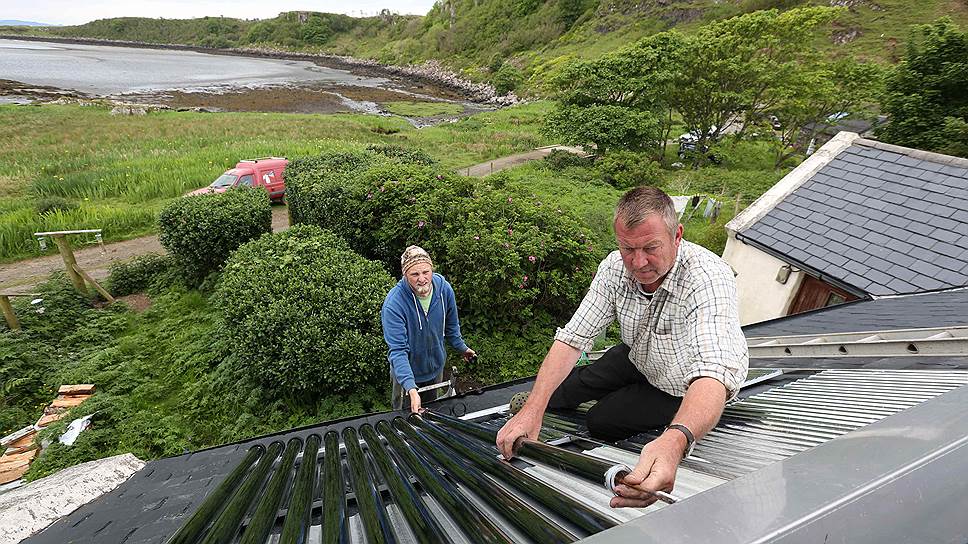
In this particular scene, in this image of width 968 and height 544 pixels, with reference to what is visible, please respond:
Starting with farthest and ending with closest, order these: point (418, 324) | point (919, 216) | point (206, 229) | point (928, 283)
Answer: point (206, 229), point (919, 216), point (928, 283), point (418, 324)

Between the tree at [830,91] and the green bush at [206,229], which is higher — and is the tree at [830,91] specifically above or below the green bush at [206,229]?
above

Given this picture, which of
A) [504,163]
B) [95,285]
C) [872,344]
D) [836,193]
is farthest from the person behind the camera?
[504,163]

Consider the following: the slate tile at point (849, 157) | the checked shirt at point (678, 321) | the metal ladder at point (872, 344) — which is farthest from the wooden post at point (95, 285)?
the slate tile at point (849, 157)

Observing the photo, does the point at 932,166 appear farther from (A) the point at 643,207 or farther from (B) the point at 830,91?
(B) the point at 830,91

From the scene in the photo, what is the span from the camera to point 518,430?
216cm

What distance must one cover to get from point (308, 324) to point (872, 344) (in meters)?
5.91

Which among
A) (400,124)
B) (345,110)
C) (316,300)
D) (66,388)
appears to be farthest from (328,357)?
(345,110)

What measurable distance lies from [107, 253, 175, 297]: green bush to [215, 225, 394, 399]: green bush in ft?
18.0

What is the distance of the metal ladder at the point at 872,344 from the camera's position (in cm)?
287

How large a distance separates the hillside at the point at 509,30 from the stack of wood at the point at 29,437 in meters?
27.8

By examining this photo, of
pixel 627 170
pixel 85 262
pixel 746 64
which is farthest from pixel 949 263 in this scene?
pixel 746 64

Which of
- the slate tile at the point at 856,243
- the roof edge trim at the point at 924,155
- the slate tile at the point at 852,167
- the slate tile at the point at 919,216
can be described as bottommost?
the slate tile at the point at 856,243

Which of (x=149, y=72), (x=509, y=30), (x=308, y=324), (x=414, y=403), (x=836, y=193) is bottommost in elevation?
(x=308, y=324)

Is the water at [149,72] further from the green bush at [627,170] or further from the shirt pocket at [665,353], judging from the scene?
the shirt pocket at [665,353]
